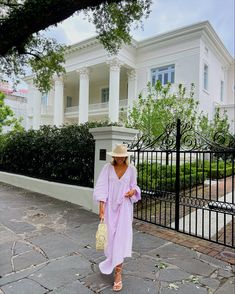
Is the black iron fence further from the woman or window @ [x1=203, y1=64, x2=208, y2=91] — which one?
window @ [x1=203, y1=64, x2=208, y2=91]

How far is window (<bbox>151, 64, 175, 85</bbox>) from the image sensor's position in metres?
19.0

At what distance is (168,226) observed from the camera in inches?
202

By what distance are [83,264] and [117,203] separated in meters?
1.06

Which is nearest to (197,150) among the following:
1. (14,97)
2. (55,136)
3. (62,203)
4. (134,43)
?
(62,203)

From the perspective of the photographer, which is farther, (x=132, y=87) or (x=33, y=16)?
(x=132, y=87)

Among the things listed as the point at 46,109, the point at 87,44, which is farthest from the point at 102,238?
the point at 46,109

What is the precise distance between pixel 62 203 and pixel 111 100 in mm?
13328

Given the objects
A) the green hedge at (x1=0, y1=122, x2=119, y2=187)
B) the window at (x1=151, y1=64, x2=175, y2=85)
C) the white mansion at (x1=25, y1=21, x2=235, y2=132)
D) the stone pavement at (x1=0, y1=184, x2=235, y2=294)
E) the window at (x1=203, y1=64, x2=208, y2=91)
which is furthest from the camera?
the window at (x1=151, y1=64, x2=175, y2=85)

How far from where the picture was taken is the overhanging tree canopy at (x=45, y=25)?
639 cm

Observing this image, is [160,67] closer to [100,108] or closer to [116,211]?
[100,108]

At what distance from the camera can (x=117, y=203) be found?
3.06 meters

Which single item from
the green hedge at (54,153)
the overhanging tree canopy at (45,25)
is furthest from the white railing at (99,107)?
the green hedge at (54,153)

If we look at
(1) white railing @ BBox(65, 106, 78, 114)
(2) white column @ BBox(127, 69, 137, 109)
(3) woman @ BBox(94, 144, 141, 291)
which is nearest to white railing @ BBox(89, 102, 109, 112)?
(1) white railing @ BBox(65, 106, 78, 114)

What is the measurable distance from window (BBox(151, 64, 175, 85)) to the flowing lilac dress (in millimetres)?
16949
